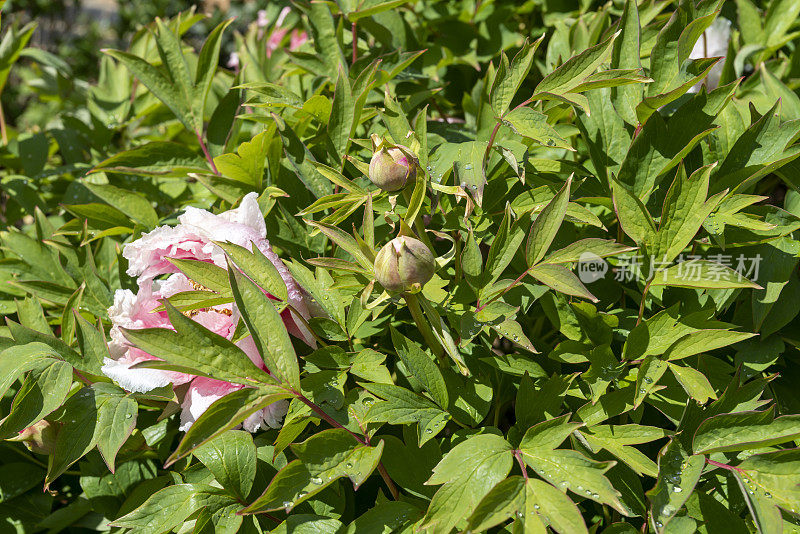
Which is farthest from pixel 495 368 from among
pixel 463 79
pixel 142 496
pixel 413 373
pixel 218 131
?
pixel 463 79

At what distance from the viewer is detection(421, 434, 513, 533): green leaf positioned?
672mm

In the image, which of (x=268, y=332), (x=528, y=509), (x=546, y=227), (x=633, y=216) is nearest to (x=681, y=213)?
(x=633, y=216)

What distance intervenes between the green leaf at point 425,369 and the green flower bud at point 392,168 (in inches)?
6.9

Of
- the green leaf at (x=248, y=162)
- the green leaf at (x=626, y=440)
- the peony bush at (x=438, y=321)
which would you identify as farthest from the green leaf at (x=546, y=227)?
the green leaf at (x=248, y=162)

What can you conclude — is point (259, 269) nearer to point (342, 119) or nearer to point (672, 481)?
point (342, 119)

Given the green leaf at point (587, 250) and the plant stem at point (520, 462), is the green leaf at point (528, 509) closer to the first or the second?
the plant stem at point (520, 462)

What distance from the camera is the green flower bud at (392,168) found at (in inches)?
29.3

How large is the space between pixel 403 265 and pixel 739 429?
1.38ft

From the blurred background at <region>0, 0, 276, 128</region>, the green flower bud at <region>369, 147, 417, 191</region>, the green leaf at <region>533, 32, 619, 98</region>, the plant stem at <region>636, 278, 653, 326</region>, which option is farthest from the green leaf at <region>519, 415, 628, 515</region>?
the blurred background at <region>0, 0, 276, 128</region>

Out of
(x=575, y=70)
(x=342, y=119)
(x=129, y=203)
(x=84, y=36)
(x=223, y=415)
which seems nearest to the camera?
(x=223, y=415)

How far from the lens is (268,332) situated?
696 millimetres

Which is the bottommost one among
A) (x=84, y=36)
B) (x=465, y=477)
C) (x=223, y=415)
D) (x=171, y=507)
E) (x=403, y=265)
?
(x=84, y=36)

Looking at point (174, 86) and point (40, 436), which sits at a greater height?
point (174, 86)

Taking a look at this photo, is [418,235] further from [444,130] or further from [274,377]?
[444,130]
